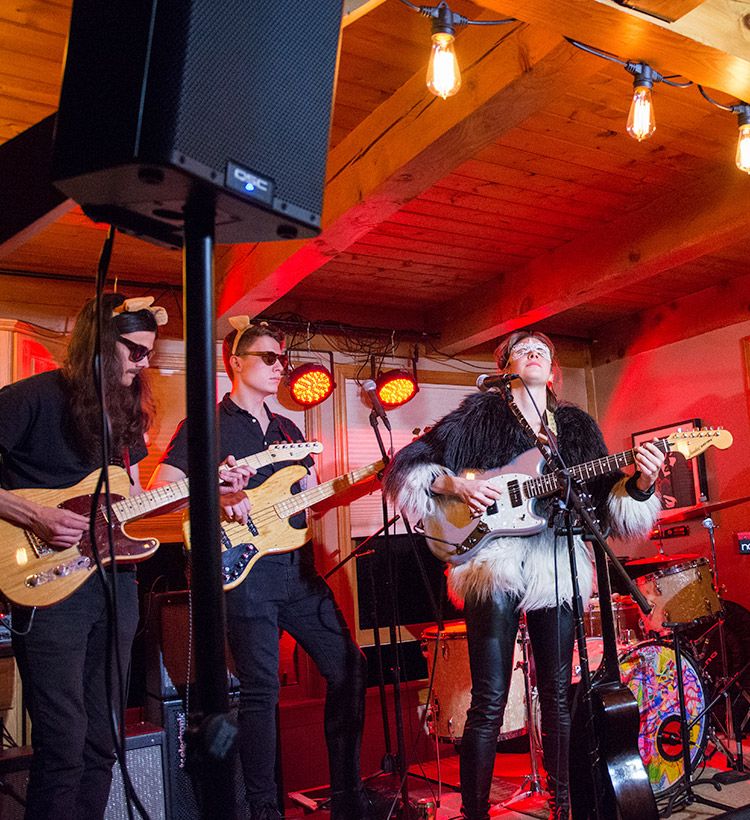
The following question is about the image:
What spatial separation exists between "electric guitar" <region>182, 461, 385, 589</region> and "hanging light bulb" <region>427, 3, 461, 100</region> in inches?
65.8

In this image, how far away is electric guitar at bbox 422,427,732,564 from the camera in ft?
9.78

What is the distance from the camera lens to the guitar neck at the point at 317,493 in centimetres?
325

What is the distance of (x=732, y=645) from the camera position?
16.2 feet

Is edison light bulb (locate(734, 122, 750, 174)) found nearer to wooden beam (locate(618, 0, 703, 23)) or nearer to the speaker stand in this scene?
wooden beam (locate(618, 0, 703, 23))

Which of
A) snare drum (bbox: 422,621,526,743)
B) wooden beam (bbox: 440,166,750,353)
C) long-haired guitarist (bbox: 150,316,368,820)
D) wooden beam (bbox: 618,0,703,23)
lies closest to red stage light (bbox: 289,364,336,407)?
wooden beam (bbox: 440,166,750,353)

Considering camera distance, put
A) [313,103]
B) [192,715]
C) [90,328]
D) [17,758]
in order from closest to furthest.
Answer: [192,715] < [313,103] < [90,328] < [17,758]

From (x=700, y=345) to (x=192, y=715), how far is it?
556 cm

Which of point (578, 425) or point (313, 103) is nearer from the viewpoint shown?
point (313, 103)

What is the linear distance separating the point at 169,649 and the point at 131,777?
1.76 feet

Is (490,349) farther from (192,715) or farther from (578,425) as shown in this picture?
(192,715)

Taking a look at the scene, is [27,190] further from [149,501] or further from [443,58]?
[149,501]

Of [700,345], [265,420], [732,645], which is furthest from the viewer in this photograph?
[700,345]

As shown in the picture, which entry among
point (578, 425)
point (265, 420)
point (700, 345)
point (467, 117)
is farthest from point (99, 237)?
point (700, 345)

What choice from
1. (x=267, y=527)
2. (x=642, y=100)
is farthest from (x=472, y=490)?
(x=642, y=100)
